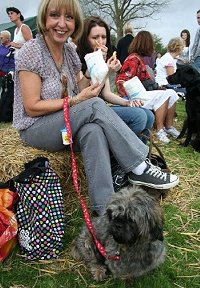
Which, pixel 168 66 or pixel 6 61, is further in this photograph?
pixel 6 61

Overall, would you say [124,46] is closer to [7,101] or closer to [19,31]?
[19,31]

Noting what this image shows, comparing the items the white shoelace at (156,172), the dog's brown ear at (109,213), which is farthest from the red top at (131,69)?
the dog's brown ear at (109,213)

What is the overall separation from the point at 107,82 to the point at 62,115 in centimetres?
111

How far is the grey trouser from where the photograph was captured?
120 inches

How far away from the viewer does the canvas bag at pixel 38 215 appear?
9.29 ft

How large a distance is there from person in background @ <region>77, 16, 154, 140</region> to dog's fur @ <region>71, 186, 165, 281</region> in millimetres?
1451

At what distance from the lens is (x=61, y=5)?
3115 mm

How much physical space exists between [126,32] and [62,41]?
275 inches

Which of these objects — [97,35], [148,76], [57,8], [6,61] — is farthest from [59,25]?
[6,61]

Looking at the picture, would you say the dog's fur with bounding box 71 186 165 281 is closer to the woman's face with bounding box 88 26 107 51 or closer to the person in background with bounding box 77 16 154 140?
the person in background with bounding box 77 16 154 140

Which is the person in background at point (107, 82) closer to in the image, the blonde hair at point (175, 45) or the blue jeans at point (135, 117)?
the blue jeans at point (135, 117)

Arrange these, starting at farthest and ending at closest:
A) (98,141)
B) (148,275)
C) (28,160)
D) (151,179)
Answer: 1. (151,179)
2. (28,160)
3. (98,141)
4. (148,275)

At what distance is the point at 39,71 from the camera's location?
3143 mm

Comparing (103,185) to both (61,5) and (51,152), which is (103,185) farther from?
(61,5)
